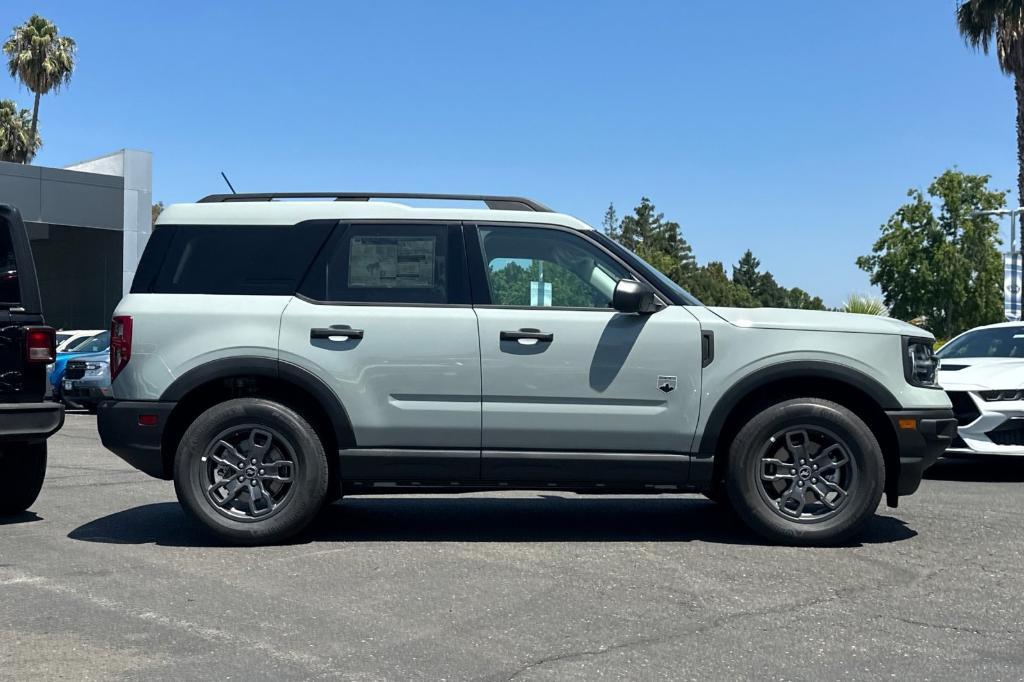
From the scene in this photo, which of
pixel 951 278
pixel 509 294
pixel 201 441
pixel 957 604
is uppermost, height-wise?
pixel 951 278

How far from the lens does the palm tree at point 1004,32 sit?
98.2 feet

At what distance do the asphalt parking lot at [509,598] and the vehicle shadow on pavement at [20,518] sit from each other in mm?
47

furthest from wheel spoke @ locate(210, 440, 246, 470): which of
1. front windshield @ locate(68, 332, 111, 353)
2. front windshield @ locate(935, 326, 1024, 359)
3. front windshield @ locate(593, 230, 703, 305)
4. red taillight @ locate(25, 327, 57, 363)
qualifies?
front windshield @ locate(68, 332, 111, 353)

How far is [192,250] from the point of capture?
643cm

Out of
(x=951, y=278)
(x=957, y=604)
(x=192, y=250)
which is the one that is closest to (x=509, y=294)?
(x=192, y=250)

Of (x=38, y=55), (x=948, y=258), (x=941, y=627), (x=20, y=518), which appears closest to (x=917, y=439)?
(x=941, y=627)

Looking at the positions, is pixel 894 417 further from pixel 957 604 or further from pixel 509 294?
pixel 509 294

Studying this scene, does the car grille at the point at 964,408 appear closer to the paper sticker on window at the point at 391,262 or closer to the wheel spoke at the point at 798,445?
the wheel spoke at the point at 798,445

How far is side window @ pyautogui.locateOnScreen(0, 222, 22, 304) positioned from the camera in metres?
6.96

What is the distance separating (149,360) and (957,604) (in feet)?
14.7

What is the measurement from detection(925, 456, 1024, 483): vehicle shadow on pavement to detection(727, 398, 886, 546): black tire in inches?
156

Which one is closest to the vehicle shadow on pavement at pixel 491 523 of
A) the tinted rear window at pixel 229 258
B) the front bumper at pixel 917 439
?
the front bumper at pixel 917 439

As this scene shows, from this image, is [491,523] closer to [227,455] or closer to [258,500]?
[258,500]

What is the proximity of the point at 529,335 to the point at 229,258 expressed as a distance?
1.85m
